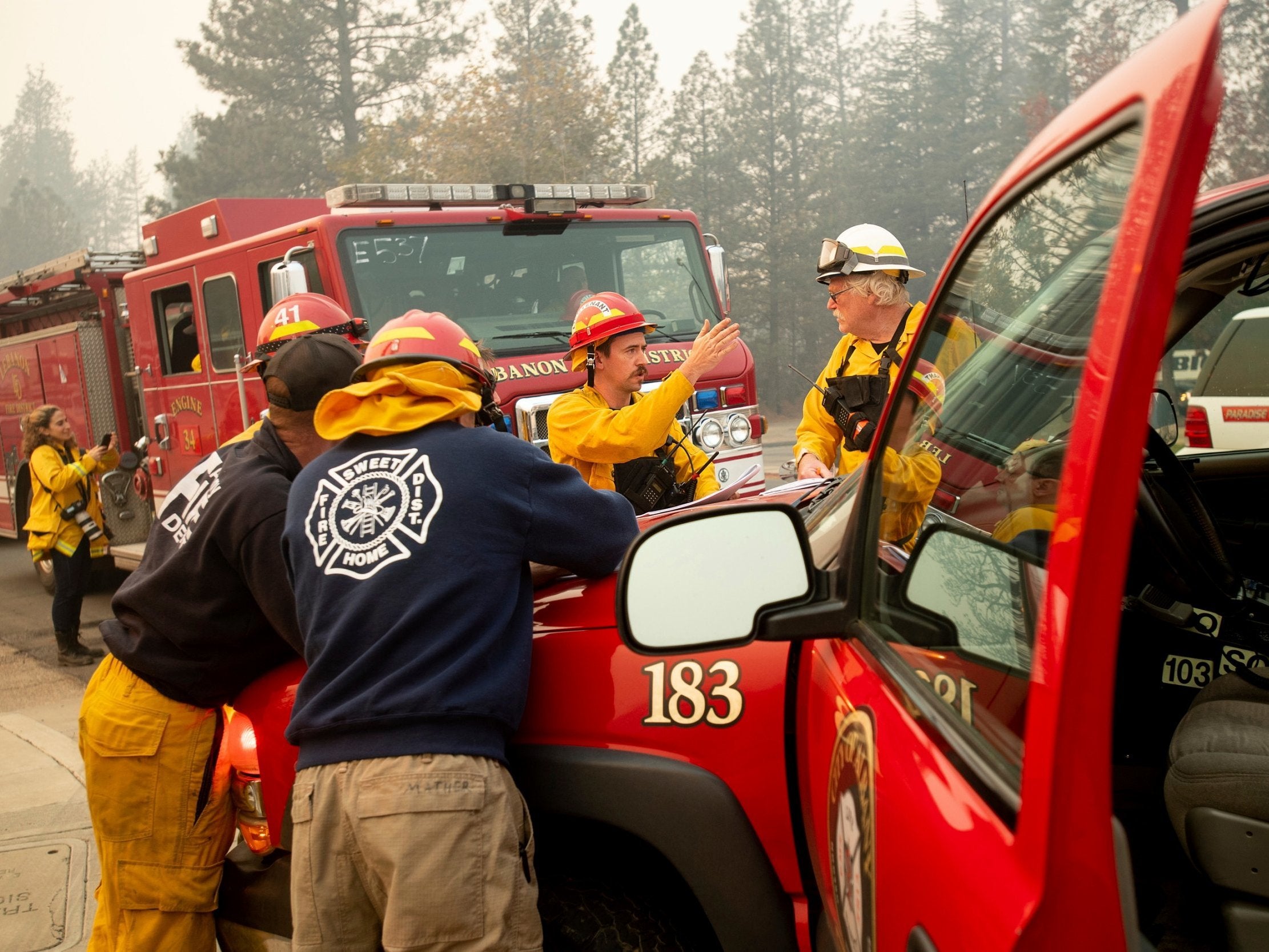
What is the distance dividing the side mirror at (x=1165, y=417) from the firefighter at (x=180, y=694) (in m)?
1.84

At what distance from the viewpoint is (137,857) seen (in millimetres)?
2688

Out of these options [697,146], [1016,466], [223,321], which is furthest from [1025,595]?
[697,146]

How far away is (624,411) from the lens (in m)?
3.98

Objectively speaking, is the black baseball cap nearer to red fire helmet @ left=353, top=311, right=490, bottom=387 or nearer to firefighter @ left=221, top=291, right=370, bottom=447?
red fire helmet @ left=353, top=311, right=490, bottom=387

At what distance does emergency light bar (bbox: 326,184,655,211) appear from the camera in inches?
261

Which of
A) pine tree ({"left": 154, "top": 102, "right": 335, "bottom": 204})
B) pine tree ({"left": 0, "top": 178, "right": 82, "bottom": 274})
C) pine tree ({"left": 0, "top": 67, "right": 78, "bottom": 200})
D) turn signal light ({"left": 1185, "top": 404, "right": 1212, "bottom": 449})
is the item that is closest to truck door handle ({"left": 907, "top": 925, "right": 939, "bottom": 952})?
turn signal light ({"left": 1185, "top": 404, "right": 1212, "bottom": 449})

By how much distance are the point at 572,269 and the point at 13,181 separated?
101m

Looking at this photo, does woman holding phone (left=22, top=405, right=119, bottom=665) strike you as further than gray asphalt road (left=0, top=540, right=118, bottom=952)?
Yes

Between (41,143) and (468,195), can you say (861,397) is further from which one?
(41,143)

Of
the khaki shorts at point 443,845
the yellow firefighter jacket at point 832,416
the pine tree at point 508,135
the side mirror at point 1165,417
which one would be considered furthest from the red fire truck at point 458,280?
the pine tree at point 508,135

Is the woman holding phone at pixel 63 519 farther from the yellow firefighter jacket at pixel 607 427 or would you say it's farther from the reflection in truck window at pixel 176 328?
the yellow firefighter jacket at pixel 607 427

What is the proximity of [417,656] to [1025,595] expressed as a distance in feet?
3.75

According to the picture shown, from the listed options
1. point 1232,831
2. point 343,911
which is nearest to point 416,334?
point 343,911

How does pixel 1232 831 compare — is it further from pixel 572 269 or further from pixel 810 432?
pixel 572 269
